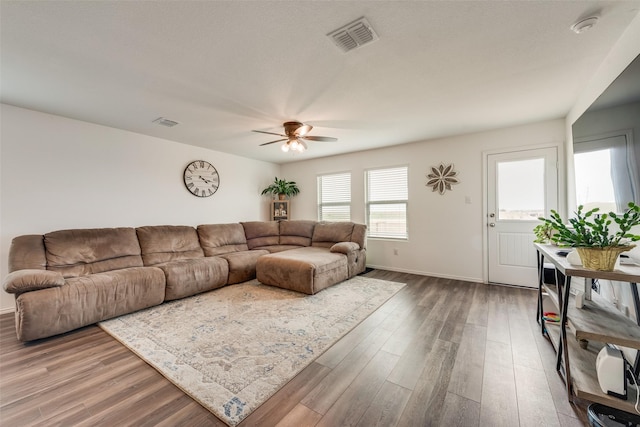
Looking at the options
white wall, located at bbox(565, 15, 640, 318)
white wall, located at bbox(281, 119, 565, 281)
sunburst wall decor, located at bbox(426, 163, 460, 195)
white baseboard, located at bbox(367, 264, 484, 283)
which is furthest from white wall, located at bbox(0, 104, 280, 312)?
white wall, located at bbox(565, 15, 640, 318)

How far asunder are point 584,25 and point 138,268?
15.1 ft

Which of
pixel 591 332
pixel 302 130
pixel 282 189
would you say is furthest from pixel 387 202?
pixel 591 332

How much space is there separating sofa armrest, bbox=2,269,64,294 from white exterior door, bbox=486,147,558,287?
17.9 ft

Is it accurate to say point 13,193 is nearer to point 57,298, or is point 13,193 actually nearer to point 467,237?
point 57,298

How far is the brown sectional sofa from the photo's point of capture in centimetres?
226

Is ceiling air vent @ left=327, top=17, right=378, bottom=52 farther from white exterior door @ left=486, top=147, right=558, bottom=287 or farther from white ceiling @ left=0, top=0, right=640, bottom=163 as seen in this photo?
white exterior door @ left=486, top=147, right=558, bottom=287

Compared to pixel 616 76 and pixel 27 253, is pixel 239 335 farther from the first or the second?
pixel 616 76

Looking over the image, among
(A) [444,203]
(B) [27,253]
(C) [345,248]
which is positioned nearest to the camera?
(B) [27,253]

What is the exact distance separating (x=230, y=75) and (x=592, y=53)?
9.74ft

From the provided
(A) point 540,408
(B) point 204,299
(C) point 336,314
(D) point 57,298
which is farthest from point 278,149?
(A) point 540,408

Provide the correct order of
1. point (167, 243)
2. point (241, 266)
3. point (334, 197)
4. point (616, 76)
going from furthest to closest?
1. point (334, 197)
2. point (241, 266)
3. point (167, 243)
4. point (616, 76)

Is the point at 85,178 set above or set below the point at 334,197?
above

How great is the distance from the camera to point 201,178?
4.64 metres

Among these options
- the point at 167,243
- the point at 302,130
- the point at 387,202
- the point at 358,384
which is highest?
the point at 302,130
